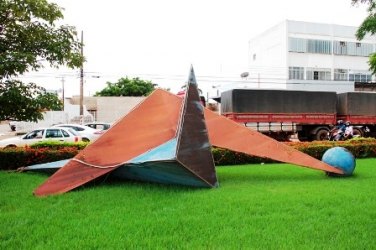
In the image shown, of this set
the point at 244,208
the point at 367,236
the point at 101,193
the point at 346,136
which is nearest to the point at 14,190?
the point at 101,193

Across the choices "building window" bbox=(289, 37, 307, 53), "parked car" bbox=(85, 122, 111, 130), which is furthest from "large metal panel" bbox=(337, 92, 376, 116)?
"building window" bbox=(289, 37, 307, 53)

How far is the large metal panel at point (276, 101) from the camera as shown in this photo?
22797mm

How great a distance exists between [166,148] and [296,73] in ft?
116

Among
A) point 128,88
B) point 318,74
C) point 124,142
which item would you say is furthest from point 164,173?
point 128,88

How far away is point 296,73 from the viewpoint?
41219 mm

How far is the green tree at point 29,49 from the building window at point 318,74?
35.5 m

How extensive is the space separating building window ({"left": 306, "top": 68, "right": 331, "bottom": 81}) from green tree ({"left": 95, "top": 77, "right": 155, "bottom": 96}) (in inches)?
859

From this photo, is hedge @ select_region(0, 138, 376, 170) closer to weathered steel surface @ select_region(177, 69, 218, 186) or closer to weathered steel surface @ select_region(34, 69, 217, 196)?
weathered steel surface @ select_region(34, 69, 217, 196)

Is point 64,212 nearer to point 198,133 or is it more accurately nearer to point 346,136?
point 198,133

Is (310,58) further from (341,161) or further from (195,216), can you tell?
(195,216)

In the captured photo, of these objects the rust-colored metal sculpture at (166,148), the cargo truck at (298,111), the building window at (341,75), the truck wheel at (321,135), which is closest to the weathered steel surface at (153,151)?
the rust-colored metal sculpture at (166,148)

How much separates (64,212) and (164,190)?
212 centimetres

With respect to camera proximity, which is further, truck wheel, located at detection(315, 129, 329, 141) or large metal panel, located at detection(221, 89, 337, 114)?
truck wheel, located at detection(315, 129, 329, 141)

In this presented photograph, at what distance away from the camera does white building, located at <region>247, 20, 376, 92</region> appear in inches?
1599
